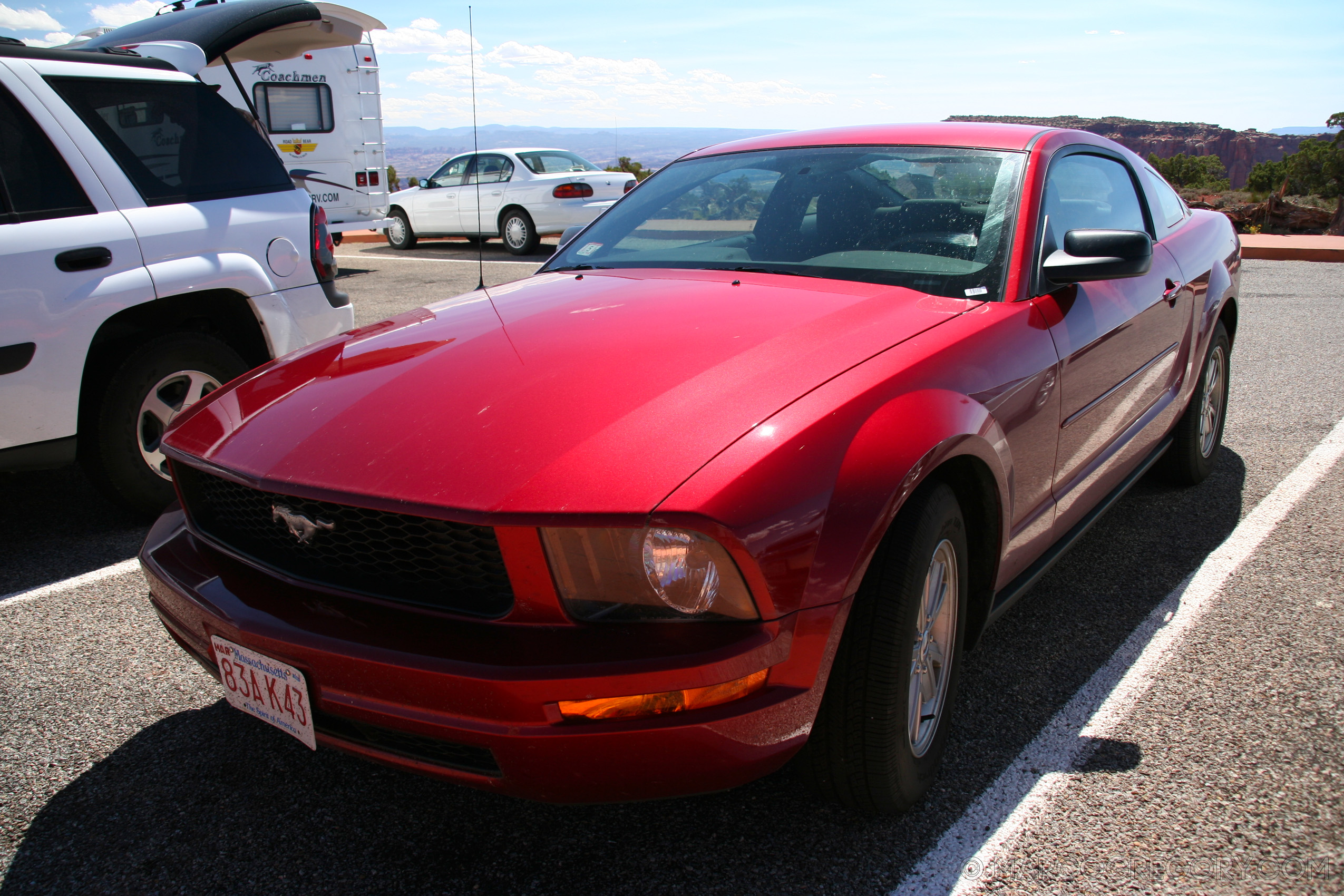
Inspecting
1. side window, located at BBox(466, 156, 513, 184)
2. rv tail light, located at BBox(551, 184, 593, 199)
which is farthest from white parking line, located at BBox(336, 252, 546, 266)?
side window, located at BBox(466, 156, 513, 184)

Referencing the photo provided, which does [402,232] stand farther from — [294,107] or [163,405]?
[163,405]

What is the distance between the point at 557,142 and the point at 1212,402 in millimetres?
121067

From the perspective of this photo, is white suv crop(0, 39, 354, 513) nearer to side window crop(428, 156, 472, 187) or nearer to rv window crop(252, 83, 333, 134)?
rv window crop(252, 83, 333, 134)

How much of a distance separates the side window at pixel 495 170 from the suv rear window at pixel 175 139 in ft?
32.0

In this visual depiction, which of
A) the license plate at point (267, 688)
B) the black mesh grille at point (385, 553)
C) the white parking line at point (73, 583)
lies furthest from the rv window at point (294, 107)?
the license plate at point (267, 688)

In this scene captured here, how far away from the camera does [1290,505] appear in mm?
3812

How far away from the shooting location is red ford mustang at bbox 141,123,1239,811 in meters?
1.52

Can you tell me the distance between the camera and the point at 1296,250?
13102mm

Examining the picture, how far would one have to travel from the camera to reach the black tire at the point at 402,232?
607 inches

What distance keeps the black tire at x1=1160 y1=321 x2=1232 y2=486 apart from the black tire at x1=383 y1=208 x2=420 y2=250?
13.5m

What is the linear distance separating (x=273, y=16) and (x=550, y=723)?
13.7 feet

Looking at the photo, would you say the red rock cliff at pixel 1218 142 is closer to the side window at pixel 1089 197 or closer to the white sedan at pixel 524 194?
the white sedan at pixel 524 194

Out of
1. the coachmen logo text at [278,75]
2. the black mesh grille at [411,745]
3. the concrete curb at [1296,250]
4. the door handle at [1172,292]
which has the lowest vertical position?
the black mesh grille at [411,745]

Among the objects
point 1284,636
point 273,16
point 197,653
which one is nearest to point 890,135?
point 1284,636
